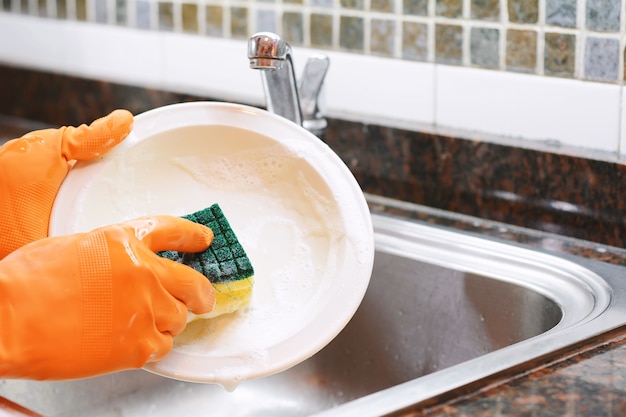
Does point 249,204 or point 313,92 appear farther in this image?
point 313,92

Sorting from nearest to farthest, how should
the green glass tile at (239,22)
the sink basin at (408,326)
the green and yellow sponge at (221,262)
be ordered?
the green and yellow sponge at (221,262)
the sink basin at (408,326)
the green glass tile at (239,22)

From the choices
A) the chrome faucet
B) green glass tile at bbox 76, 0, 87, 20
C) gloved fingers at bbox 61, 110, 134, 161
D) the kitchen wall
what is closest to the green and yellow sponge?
gloved fingers at bbox 61, 110, 134, 161

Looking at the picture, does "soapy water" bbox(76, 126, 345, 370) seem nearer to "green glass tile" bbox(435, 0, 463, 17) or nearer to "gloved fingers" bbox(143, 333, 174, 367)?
"gloved fingers" bbox(143, 333, 174, 367)

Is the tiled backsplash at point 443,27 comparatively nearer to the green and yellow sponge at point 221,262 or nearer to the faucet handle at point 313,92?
the faucet handle at point 313,92

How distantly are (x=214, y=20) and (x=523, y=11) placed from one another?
548 millimetres

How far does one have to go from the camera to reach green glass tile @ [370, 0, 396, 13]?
129 centimetres

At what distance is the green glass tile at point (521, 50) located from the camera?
3.80 ft

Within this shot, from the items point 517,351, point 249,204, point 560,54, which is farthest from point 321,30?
point 517,351

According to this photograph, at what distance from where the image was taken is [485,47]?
3.95 ft

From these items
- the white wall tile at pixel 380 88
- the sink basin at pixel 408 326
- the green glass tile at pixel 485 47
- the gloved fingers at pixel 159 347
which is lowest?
the sink basin at pixel 408 326

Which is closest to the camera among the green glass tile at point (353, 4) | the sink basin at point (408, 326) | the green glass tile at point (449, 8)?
the sink basin at point (408, 326)

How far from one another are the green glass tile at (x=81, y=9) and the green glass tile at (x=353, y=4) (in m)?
0.57

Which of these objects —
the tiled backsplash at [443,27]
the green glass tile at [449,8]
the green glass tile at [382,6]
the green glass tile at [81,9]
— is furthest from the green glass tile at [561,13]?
the green glass tile at [81,9]

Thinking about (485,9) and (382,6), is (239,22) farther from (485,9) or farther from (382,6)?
(485,9)
